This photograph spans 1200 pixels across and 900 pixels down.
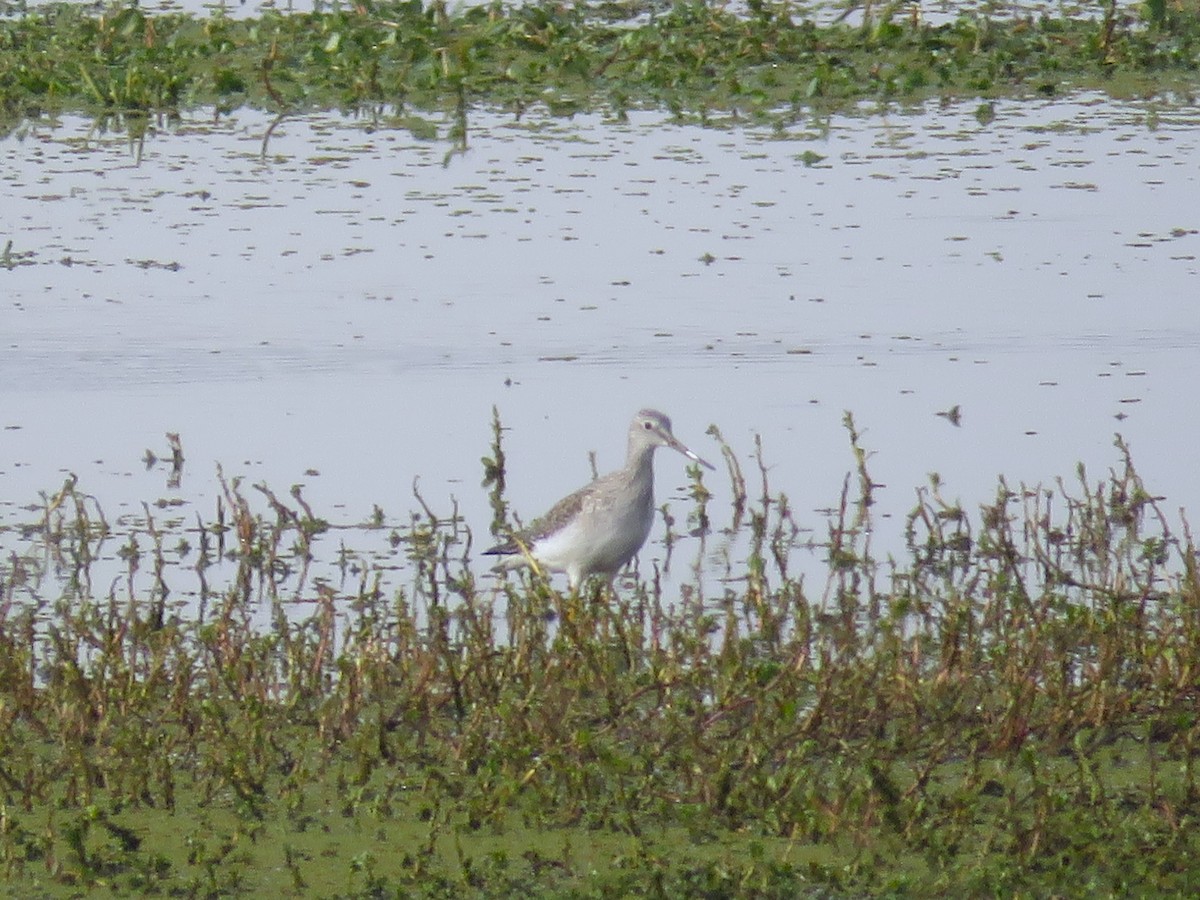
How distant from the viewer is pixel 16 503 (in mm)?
8688

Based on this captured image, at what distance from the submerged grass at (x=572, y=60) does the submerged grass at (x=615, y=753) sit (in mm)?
10254

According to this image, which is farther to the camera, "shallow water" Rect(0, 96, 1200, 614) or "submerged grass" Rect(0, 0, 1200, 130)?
"submerged grass" Rect(0, 0, 1200, 130)

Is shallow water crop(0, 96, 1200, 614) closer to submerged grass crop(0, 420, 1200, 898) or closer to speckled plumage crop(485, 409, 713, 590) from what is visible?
speckled plumage crop(485, 409, 713, 590)

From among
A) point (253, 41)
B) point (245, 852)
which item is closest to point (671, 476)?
point (245, 852)

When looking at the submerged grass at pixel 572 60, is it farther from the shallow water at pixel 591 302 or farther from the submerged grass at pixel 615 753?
the submerged grass at pixel 615 753

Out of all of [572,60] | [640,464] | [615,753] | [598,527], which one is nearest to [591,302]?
[640,464]

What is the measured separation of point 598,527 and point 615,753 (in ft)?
6.59

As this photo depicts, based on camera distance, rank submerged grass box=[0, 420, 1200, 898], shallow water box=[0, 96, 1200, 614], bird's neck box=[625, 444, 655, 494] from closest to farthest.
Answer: submerged grass box=[0, 420, 1200, 898] → bird's neck box=[625, 444, 655, 494] → shallow water box=[0, 96, 1200, 614]

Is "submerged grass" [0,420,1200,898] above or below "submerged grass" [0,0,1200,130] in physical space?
below

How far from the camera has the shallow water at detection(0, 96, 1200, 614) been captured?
9.48 meters

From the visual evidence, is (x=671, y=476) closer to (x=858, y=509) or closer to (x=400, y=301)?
(x=858, y=509)

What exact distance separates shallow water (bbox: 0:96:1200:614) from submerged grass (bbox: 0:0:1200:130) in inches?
18.9

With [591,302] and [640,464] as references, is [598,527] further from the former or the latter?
[591,302]

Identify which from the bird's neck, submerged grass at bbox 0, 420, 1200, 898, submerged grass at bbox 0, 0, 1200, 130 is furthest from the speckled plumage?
submerged grass at bbox 0, 0, 1200, 130
